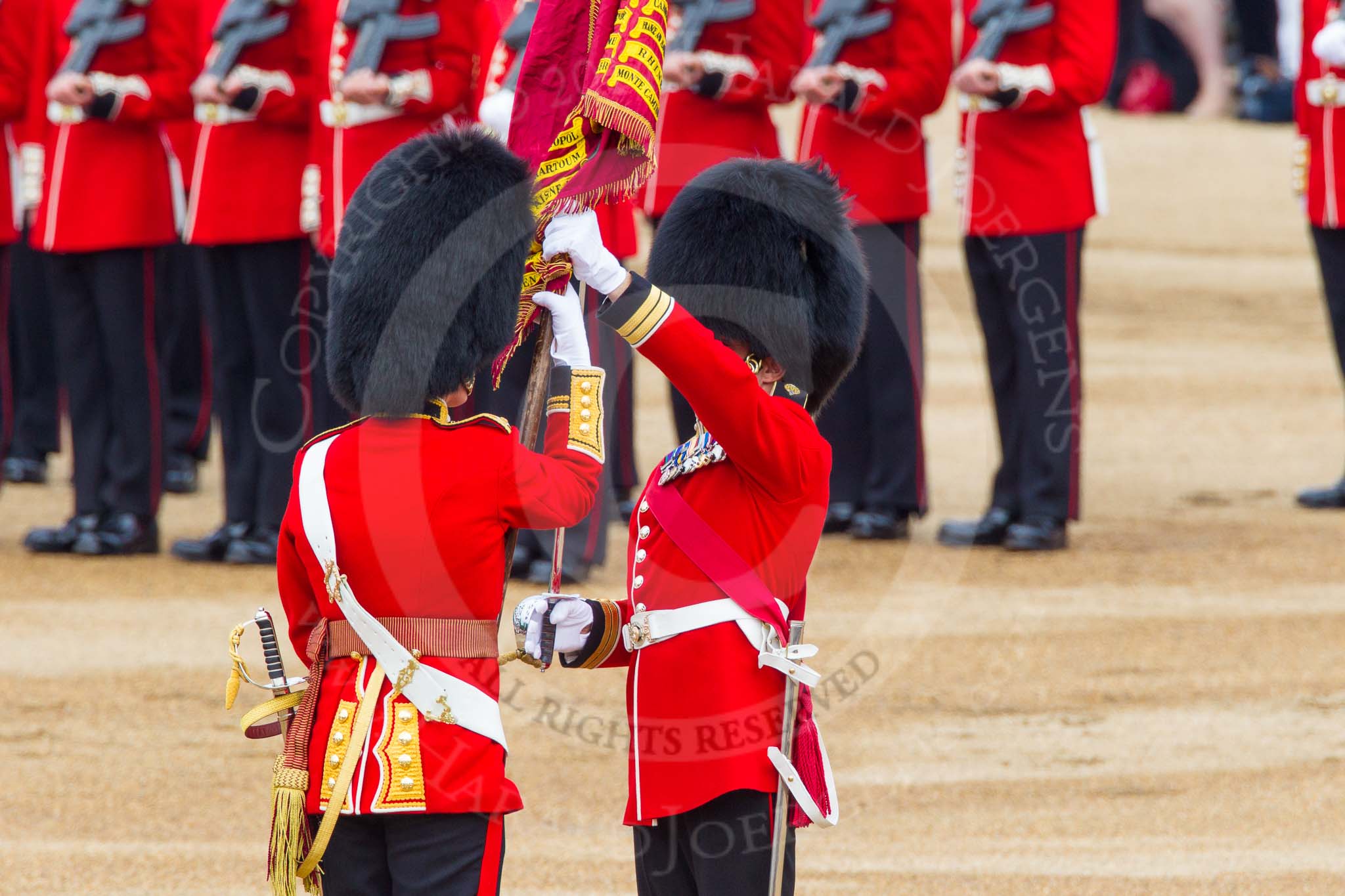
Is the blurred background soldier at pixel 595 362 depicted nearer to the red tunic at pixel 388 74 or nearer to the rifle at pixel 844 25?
the red tunic at pixel 388 74

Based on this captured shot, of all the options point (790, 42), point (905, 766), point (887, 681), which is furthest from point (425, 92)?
point (905, 766)

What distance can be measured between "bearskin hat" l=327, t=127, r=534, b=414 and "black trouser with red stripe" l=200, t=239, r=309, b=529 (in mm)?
3128

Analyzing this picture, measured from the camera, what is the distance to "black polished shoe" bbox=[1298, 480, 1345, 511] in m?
6.19

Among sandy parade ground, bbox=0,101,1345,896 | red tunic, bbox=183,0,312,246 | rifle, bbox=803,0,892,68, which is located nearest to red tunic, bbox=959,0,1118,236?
rifle, bbox=803,0,892,68

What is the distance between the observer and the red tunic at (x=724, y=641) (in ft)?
7.72

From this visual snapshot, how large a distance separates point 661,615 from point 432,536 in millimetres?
297

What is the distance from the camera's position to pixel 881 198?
567cm

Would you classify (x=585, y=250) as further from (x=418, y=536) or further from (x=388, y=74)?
(x=388, y=74)

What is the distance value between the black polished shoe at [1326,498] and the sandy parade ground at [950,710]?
4.4 inches

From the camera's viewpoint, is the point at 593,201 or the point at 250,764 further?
the point at 250,764

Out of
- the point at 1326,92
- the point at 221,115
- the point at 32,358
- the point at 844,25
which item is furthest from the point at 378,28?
the point at 1326,92

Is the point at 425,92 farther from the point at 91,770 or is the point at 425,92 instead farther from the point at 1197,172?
the point at 1197,172

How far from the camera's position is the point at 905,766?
155 inches

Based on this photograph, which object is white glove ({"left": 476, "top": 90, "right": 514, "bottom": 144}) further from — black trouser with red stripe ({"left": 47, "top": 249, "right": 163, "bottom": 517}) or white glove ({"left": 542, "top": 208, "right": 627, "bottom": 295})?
white glove ({"left": 542, "top": 208, "right": 627, "bottom": 295})
